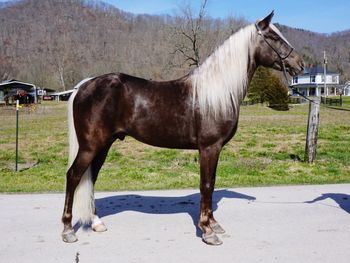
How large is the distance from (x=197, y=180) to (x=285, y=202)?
6.57 ft

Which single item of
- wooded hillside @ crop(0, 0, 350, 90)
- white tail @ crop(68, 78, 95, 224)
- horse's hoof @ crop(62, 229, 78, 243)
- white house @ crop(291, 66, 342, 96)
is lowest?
horse's hoof @ crop(62, 229, 78, 243)

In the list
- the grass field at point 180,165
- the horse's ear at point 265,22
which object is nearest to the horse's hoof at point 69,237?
the grass field at point 180,165

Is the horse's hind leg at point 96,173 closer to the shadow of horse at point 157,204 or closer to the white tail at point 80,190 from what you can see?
the white tail at point 80,190

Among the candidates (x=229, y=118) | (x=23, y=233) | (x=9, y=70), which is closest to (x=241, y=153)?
(x=229, y=118)

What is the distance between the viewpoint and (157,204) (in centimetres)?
584

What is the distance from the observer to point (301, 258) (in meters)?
3.85

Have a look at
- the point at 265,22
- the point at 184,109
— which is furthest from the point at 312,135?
the point at 184,109

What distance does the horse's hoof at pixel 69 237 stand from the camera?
14.3ft

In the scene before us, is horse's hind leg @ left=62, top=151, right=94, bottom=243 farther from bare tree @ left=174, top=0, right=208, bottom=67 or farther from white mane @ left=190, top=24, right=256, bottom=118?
bare tree @ left=174, top=0, right=208, bottom=67

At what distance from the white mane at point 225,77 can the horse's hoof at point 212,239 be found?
1260mm

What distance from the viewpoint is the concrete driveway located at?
3.96 m

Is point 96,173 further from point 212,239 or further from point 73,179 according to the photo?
point 212,239

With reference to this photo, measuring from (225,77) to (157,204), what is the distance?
88.9 inches

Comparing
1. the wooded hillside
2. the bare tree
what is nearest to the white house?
the wooded hillside
